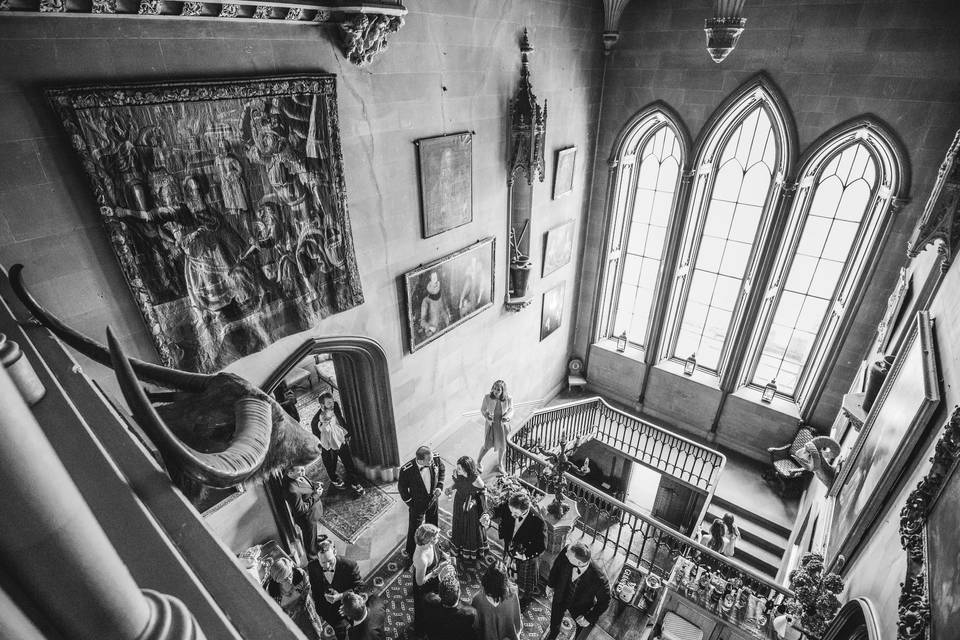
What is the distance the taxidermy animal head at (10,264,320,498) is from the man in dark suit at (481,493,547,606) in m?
4.32

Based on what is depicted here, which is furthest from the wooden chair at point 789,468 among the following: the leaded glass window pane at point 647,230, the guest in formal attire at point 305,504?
the guest in formal attire at point 305,504

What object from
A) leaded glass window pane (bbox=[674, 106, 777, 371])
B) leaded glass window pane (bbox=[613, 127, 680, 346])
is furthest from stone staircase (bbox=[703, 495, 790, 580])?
leaded glass window pane (bbox=[613, 127, 680, 346])

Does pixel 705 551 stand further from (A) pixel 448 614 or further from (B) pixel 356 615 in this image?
(B) pixel 356 615

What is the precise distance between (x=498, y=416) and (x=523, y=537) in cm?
233

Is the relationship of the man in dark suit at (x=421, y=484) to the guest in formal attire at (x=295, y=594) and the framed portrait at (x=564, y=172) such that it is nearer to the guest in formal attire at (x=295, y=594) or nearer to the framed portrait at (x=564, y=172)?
the guest in formal attire at (x=295, y=594)

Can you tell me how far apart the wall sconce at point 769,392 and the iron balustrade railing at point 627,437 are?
155cm

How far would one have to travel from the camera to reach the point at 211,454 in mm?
1487

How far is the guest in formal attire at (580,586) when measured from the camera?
16.7 ft

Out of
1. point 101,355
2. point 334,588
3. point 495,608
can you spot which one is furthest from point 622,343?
point 101,355

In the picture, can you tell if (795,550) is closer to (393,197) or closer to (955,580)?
(955,580)

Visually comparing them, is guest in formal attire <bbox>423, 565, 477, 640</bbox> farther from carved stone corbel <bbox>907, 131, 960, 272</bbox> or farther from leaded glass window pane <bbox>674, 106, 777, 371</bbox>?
leaded glass window pane <bbox>674, 106, 777, 371</bbox>

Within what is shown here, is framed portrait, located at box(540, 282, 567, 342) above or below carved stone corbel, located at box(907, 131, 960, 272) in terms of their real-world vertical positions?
below

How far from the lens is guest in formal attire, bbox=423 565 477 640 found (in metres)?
4.74

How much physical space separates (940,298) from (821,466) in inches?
139
